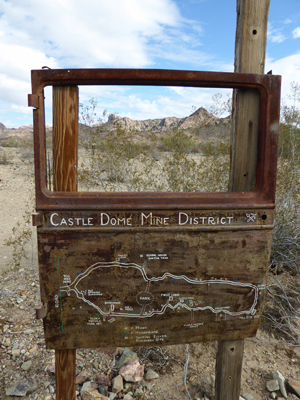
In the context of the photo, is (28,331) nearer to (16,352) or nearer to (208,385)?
(16,352)

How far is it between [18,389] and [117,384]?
0.79 m

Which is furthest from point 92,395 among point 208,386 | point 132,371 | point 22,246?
point 22,246

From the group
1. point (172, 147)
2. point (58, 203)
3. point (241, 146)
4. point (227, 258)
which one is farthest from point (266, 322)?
point (172, 147)

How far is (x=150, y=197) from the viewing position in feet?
4.81

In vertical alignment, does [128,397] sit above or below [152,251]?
below

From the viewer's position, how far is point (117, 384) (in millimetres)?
2312

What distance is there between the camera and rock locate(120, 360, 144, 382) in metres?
2.38

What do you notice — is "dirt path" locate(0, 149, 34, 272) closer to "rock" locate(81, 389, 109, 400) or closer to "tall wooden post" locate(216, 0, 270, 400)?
"rock" locate(81, 389, 109, 400)

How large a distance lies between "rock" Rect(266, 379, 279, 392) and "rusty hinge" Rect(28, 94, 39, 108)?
2.81 meters

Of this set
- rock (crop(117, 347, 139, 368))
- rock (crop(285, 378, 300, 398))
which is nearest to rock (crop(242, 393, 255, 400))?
rock (crop(285, 378, 300, 398))

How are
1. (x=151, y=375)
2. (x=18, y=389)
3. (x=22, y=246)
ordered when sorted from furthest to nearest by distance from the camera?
(x=22, y=246)
(x=151, y=375)
(x=18, y=389)

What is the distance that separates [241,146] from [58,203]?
1092 mm

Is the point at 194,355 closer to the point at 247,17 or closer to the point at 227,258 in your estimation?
the point at 227,258

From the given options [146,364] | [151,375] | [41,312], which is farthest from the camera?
[146,364]
